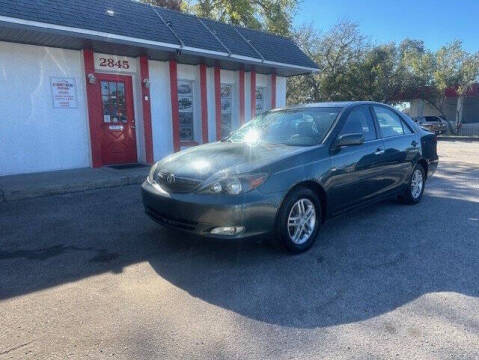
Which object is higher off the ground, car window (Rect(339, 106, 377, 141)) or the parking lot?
car window (Rect(339, 106, 377, 141))

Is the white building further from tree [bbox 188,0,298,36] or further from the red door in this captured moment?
tree [bbox 188,0,298,36]

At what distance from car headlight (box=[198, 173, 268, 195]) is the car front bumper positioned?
0.05m

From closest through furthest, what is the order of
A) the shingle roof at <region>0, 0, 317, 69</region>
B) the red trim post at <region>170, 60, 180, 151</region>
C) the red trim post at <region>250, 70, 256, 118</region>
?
1. the shingle roof at <region>0, 0, 317, 69</region>
2. the red trim post at <region>170, 60, 180, 151</region>
3. the red trim post at <region>250, 70, 256, 118</region>

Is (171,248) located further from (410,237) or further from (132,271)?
(410,237)

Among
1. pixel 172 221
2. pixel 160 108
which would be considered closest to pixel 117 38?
pixel 160 108

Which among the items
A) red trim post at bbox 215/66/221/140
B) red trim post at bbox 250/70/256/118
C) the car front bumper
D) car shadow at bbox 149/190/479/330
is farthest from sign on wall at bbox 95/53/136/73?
the car front bumper

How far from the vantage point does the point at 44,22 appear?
6645 mm

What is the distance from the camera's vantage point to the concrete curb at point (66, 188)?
627cm

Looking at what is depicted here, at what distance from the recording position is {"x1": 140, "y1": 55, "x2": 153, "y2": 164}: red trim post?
31.0 ft

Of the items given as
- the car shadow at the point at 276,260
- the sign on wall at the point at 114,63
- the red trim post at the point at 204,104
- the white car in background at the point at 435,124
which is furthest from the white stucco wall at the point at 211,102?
the white car in background at the point at 435,124

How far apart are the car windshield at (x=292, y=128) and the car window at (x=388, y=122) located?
899 mm

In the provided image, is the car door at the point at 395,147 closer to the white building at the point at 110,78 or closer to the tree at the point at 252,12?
the white building at the point at 110,78

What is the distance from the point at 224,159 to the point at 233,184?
532 millimetres

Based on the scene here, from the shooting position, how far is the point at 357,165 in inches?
178
